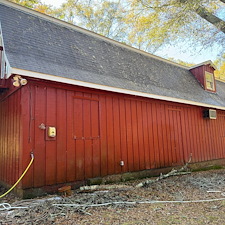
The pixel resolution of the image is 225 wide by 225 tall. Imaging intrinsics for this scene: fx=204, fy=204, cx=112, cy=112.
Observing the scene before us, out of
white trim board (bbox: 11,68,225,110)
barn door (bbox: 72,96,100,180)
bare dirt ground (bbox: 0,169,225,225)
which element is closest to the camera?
bare dirt ground (bbox: 0,169,225,225)

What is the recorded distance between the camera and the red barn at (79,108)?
13.3 feet

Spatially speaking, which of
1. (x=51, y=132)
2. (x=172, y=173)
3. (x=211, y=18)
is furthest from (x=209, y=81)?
(x=51, y=132)

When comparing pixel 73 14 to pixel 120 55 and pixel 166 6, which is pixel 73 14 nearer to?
pixel 166 6

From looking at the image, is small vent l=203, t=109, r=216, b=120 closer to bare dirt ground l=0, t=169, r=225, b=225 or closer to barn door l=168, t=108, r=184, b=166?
barn door l=168, t=108, r=184, b=166

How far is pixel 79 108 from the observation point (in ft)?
15.7

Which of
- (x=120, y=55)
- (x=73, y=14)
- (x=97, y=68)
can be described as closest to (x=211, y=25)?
(x=120, y=55)

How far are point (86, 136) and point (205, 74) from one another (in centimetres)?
741

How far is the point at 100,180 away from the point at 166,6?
7.85 meters

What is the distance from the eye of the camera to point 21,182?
12.5 feet

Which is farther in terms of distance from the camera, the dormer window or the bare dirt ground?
the dormer window

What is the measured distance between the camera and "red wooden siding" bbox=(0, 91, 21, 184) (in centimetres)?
419

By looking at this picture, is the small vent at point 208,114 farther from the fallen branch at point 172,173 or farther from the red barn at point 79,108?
the fallen branch at point 172,173

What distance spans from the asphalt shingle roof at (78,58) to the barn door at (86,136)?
621 mm

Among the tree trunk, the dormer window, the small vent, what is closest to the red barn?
the small vent
